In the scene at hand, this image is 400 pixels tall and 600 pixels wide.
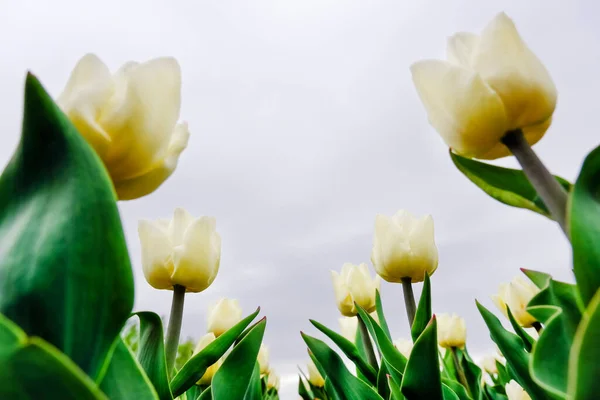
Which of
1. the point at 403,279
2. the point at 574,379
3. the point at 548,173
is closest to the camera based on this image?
the point at 574,379

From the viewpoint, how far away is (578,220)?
1.49 ft

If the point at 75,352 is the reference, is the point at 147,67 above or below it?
above

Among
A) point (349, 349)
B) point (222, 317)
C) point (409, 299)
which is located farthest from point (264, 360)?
point (409, 299)

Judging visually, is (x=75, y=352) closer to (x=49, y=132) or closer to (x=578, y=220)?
(x=49, y=132)

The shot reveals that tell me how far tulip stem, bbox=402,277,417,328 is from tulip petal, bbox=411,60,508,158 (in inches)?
34.3

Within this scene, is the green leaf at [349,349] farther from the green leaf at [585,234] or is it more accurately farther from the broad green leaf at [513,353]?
the green leaf at [585,234]

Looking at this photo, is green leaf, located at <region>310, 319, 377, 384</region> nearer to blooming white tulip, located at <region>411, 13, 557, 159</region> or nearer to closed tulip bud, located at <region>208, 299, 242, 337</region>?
closed tulip bud, located at <region>208, 299, 242, 337</region>

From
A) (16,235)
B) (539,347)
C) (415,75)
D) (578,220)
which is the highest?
(415,75)

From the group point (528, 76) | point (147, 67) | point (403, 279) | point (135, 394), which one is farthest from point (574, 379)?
point (403, 279)

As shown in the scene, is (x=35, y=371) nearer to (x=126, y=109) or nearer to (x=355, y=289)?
(x=126, y=109)

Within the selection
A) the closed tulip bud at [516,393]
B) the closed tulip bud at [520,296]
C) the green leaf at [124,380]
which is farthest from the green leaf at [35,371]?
the closed tulip bud at [520,296]

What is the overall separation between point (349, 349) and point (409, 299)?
266 mm

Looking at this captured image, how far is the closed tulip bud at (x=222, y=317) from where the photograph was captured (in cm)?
222

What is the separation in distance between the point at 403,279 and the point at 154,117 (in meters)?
1.21
